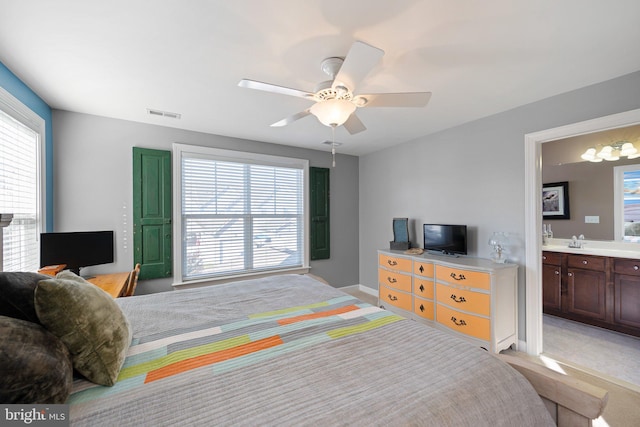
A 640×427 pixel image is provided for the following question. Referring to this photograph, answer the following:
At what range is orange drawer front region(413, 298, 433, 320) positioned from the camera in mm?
3064

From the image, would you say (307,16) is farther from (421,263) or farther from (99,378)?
(421,263)

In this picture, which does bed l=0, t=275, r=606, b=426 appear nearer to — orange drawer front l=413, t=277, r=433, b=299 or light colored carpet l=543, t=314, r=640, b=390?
orange drawer front l=413, t=277, r=433, b=299

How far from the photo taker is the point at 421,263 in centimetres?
316

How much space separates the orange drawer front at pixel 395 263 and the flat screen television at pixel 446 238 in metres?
0.44

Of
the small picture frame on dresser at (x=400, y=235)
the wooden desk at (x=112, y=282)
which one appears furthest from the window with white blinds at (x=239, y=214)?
the small picture frame on dresser at (x=400, y=235)

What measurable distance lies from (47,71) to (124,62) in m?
0.68

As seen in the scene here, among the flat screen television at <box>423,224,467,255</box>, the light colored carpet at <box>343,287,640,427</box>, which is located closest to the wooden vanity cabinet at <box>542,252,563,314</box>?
the light colored carpet at <box>343,287,640,427</box>

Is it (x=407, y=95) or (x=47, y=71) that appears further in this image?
(x=47, y=71)

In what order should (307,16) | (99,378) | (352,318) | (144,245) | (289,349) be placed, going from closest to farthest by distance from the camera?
(99,378)
(289,349)
(307,16)
(352,318)
(144,245)

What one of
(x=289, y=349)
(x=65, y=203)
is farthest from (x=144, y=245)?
(x=289, y=349)

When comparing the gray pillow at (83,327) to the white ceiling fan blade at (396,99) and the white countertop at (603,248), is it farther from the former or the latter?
the white countertop at (603,248)

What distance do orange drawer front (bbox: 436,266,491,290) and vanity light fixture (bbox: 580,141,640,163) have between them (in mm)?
2564

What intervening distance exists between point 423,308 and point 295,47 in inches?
118

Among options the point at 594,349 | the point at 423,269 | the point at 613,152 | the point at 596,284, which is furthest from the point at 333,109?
the point at 613,152
